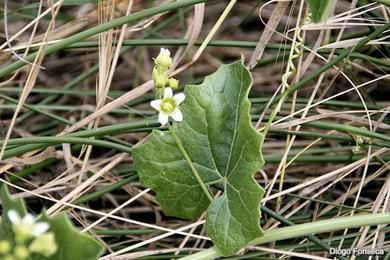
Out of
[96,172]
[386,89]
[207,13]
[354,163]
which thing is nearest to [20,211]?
[96,172]

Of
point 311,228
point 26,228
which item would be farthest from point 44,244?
point 311,228

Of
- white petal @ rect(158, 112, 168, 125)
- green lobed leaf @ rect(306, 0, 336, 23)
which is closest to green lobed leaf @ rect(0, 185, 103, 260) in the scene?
white petal @ rect(158, 112, 168, 125)

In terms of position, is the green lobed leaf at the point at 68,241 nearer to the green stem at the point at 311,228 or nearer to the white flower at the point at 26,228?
the white flower at the point at 26,228

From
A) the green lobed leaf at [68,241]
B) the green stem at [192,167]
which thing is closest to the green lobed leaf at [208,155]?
the green stem at [192,167]

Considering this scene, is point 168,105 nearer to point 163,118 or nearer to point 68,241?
point 163,118

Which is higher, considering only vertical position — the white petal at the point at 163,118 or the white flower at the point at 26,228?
the white petal at the point at 163,118

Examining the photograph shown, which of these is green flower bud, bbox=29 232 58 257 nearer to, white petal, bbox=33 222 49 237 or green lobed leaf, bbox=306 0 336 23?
white petal, bbox=33 222 49 237
